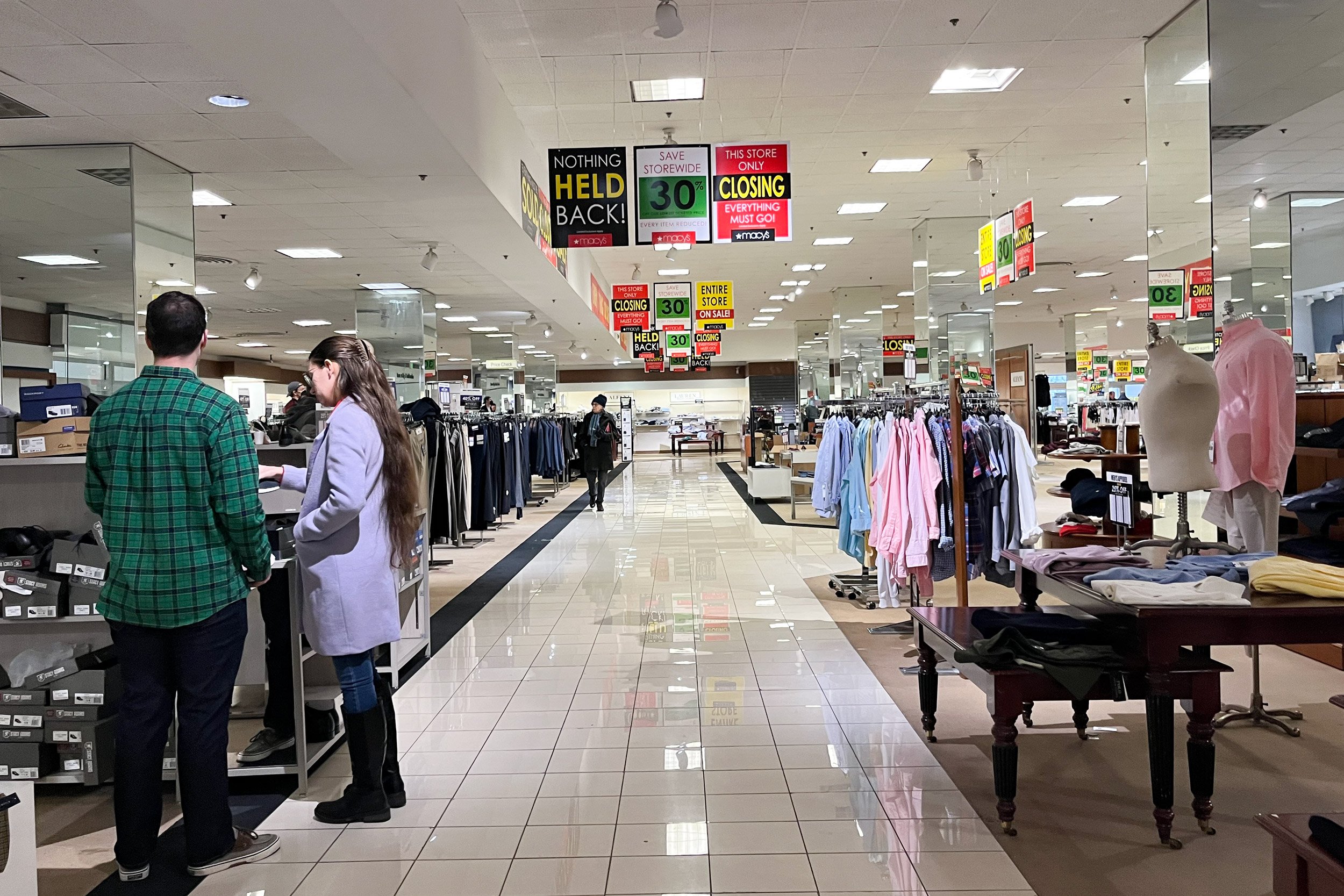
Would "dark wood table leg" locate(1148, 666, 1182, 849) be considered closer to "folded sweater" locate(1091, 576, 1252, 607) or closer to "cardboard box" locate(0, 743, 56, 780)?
"folded sweater" locate(1091, 576, 1252, 607)

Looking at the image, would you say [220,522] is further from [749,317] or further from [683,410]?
[683,410]

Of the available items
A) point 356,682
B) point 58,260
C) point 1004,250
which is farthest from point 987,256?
point 356,682

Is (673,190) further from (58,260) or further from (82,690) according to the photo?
(82,690)

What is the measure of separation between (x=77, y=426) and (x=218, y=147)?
3.31 m

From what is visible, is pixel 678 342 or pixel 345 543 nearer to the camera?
pixel 345 543

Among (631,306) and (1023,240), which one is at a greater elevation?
(631,306)

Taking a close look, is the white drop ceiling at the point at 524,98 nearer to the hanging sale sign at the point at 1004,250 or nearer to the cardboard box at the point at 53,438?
the hanging sale sign at the point at 1004,250

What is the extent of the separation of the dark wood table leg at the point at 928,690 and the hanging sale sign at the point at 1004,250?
7586mm

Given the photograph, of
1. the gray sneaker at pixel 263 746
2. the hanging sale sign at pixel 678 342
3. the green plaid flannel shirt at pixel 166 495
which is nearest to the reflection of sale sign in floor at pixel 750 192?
the gray sneaker at pixel 263 746

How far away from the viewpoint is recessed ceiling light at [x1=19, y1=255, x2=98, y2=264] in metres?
6.37

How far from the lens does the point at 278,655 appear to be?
3961mm

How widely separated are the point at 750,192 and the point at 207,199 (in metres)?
4.78

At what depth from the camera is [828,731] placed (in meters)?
4.35

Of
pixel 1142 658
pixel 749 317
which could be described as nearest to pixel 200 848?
pixel 1142 658
